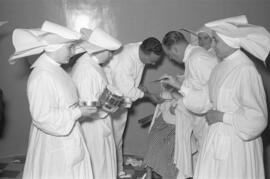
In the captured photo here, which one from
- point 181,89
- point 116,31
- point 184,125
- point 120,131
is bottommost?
point 120,131

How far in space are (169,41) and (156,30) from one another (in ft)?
3.17

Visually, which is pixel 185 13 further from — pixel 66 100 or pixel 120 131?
pixel 66 100

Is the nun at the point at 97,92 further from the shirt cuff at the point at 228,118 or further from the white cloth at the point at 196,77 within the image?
the shirt cuff at the point at 228,118

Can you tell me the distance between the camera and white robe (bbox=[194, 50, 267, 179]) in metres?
2.64

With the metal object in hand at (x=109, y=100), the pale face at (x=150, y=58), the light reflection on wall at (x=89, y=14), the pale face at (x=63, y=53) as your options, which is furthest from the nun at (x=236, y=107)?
the light reflection on wall at (x=89, y=14)

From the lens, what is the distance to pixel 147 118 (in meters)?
4.67

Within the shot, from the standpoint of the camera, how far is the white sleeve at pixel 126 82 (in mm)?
4086

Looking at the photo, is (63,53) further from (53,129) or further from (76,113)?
(53,129)

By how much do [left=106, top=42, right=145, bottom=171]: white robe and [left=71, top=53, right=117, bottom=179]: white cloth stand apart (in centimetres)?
63

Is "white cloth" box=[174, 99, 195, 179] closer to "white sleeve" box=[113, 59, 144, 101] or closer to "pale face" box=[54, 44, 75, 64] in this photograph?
"white sleeve" box=[113, 59, 144, 101]

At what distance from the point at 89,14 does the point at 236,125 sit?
9.03ft

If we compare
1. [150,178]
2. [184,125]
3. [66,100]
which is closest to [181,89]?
[184,125]

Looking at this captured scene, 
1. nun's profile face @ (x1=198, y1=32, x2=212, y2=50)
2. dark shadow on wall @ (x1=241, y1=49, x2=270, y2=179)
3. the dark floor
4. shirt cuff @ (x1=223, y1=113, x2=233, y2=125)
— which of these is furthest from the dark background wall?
shirt cuff @ (x1=223, y1=113, x2=233, y2=125)

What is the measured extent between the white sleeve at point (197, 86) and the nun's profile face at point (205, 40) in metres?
0.42
